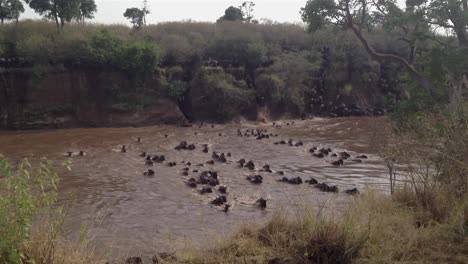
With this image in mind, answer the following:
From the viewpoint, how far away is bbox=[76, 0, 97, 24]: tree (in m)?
33.3

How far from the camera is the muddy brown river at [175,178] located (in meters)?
9.18

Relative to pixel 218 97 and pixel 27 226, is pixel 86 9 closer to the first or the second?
pixel 218 97

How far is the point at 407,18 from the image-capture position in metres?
14.1

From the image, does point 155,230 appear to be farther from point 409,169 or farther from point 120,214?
point 409,169

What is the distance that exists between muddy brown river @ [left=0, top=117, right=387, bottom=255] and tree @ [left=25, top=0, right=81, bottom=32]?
8405 millimetres

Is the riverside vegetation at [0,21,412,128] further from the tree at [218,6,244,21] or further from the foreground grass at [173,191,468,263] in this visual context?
the foreground grass at [173,191,468,263]

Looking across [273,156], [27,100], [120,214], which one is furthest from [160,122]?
[120,214]

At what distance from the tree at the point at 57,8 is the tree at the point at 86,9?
2726mm

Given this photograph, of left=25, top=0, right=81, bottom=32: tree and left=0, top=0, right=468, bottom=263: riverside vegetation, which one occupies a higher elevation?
left=25, top=0, right=81, bottom=32: tree

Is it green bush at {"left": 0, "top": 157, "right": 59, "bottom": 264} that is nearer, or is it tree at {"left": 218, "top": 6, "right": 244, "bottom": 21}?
green bush at {"left": 0, "top": 157, "right": 59, "bottom": 264}

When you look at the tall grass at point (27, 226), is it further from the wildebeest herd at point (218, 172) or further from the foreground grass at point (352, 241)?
the wildebeest herd at point (218, 172)

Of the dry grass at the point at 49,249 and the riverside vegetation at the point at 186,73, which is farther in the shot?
the riverside vegetation at the point at 186,73

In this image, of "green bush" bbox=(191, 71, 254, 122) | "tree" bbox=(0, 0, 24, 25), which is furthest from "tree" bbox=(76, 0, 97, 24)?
"green bush" bbox=(191, 71, 254, 122)

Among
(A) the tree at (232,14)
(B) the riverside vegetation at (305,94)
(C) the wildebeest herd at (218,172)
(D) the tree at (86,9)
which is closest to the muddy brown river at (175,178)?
(C) the wildebeest herd at (218,172)
